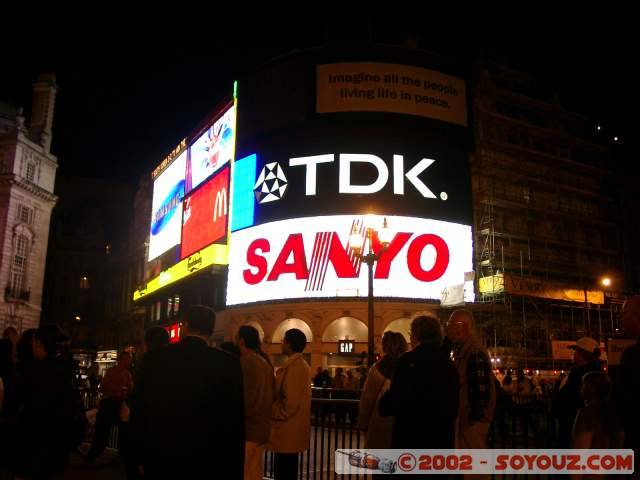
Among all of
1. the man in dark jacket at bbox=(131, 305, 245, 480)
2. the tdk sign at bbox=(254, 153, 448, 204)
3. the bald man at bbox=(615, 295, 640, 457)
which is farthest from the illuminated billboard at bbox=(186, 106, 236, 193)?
the bald man at bbox=(615, 295, 640, 457)

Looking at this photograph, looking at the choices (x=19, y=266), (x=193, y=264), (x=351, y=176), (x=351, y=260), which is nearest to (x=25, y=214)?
(x=19, y=266)

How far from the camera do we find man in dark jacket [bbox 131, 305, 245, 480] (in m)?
4.14

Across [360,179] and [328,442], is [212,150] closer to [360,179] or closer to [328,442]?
[360,179]

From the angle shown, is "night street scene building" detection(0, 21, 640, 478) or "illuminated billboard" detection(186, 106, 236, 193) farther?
"illuminated billboard" detection(186, 106, 236, 193)

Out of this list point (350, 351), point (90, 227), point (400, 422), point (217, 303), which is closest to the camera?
point (400, 422)

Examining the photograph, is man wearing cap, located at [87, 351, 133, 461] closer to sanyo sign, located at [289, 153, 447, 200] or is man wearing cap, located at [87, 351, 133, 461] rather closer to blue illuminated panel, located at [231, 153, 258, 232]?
sanyo sign, located at [289, 153, 447, 200]

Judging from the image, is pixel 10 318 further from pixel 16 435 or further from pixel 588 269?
pixel 16 435

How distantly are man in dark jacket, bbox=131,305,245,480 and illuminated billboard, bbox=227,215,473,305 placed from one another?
25419 mm

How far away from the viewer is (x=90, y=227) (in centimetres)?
7638

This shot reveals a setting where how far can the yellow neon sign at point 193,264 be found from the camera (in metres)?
33.5

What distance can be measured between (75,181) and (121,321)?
980 inches

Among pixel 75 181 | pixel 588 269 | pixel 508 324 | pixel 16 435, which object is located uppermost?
pixel 75 181

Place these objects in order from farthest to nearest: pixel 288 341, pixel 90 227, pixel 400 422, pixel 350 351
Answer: pixel 90 227 → pixel 350 351 → pixel 288 341 → pixel 400 422

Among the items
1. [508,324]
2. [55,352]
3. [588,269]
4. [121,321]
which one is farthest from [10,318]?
[55,352]
